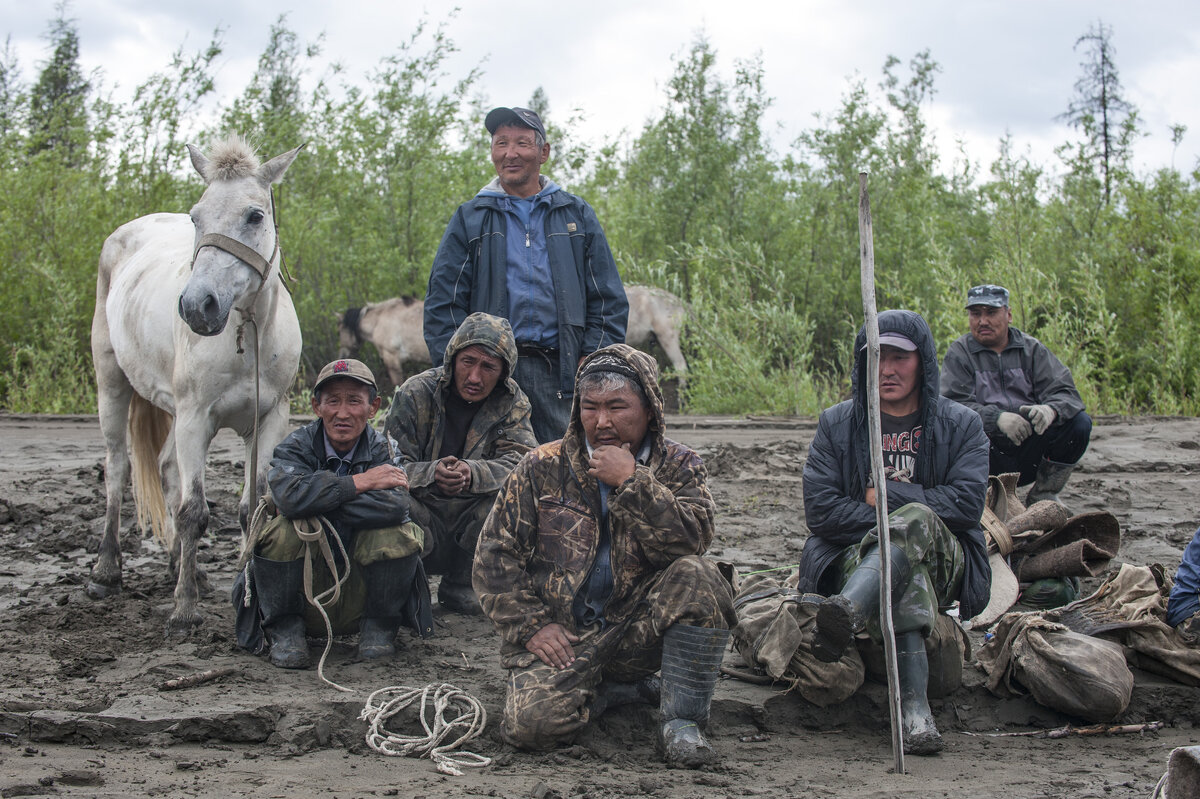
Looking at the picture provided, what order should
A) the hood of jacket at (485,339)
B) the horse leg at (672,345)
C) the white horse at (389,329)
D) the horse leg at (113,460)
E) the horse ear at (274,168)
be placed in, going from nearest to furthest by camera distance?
1. the hood of jacket at (485,339)
2. the horse ear at (274,168)
3. the horse leg at (113,460)
4. the white horse at (389,329)
5. the horse leg at (672,345)

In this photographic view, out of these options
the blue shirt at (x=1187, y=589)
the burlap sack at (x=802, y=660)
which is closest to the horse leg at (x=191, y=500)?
the burlap sack at (x=802, y=660)

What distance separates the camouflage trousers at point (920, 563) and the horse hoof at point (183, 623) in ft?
9.30

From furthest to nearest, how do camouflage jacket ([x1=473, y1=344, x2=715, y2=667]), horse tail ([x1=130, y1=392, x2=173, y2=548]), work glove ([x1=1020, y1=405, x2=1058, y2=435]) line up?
1. horse tail ([x1=130, y1=392, x2=173, y2=548])
2. work glove ([x1=1020, y1=405, x2=1058, y2=435])
3. camouflage jacket ([x1=473, y1=344, x2=715, y2=667])

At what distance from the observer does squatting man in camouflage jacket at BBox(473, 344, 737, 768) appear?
10.9 feet

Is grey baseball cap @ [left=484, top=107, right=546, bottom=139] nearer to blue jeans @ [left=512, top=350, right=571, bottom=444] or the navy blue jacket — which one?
the navy blue jacket

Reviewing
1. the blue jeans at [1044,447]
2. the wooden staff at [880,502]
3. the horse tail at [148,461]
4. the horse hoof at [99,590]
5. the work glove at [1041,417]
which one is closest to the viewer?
the wooden staff at [880,502]

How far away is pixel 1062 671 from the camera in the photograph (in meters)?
3.72

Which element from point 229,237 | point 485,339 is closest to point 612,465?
point 485,339

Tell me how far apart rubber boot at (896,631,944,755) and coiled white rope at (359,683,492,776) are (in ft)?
4.58

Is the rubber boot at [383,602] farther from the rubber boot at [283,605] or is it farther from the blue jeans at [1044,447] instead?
the blue jeans at [1044,447]

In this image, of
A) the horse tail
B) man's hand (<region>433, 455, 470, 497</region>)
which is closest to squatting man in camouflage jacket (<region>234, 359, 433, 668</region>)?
man's hand (<region>433, 455, 470, 497</region>)

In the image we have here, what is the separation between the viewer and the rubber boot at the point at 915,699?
11.2ft

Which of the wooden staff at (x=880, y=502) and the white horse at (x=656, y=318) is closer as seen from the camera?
the wooden staff at (x=880, y=502)

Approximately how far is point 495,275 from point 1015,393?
3289 millimetres
